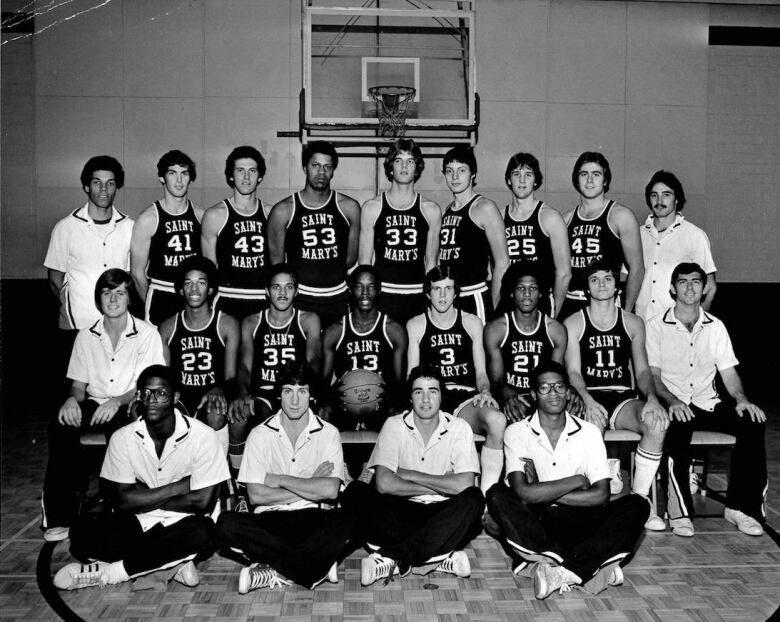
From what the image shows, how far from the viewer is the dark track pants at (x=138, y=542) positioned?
365cm

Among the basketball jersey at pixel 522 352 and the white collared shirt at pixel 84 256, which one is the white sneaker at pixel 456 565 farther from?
the white collared shirt at pixel 84 256

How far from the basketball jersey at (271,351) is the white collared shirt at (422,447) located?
84 cm

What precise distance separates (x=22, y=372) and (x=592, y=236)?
6404mm

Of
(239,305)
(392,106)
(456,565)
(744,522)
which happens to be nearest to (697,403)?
(744,522)

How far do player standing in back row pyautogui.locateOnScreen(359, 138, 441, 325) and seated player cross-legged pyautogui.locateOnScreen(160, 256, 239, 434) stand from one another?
945 millimetres

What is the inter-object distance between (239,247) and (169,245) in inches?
16.5

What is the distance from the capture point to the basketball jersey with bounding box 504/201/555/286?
5.19 m

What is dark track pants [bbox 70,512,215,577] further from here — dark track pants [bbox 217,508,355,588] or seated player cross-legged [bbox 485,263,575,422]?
seated player cross-legged [bbox 485,263,575,422]

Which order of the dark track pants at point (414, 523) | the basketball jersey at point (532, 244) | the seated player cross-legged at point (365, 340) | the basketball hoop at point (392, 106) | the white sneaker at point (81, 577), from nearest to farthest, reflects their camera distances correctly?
the white sneaker at point (81, 577) → the dark track pants at point (414, 523) → the seated player cross-legged at point (365, 340) → the basketball jersey at point (532, 244) → the basketball hoop at point (392, 106)

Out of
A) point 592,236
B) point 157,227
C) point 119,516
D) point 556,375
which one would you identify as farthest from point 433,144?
point 119,516

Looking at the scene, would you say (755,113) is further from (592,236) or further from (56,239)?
(56,239)

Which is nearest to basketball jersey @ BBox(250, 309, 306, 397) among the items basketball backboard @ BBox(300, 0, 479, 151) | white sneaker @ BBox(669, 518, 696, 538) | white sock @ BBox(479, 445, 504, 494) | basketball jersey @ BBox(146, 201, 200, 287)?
basketball jersey @ BBox(146, 201, 200, 287)

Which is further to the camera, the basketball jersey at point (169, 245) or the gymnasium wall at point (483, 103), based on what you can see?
the gymnasium wall at point (483, 103)

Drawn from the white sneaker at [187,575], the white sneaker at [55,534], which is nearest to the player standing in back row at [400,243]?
the white sneaker at [187,575]
